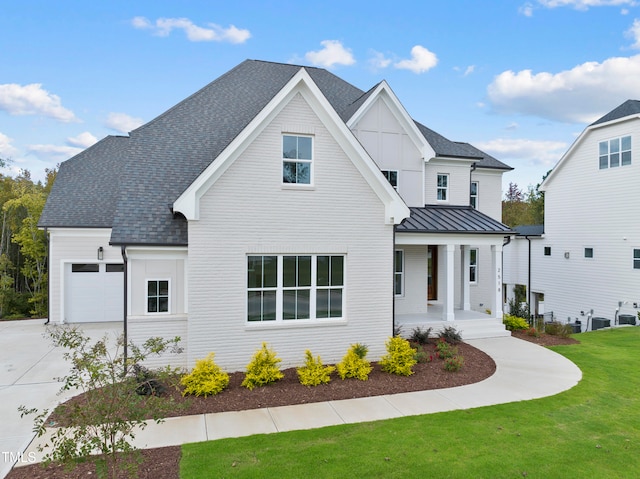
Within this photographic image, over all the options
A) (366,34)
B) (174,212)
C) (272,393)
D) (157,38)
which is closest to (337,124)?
(174,212)

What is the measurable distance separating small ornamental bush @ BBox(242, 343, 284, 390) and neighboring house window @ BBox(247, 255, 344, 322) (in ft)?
4.02

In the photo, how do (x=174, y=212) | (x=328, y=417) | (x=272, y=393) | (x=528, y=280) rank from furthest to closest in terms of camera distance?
(x=528, y=280)
(x=174, y=212)
(x=272, y=393)
(x=328, y=417)

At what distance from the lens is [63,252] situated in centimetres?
1631

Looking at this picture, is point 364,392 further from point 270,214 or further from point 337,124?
point 337,124

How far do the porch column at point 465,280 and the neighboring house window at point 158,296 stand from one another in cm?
1131

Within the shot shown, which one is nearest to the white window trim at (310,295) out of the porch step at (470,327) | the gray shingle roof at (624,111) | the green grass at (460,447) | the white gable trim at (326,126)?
the white gable trim at (326,126)

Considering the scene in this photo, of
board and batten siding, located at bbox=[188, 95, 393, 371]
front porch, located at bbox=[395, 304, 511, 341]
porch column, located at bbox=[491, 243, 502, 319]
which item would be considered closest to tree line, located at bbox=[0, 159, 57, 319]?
board and batten siding, located at bbox=[188, 95, 393, 371]

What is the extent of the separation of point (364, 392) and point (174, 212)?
6.57m

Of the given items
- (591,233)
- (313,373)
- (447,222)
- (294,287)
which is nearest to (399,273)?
(447,222)

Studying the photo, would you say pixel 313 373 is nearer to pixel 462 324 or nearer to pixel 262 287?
pixel 262 287

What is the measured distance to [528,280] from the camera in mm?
25141

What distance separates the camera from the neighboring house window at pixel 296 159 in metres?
10.4

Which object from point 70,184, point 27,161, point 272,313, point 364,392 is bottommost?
point 364,392

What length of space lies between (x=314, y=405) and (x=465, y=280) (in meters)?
9.93
